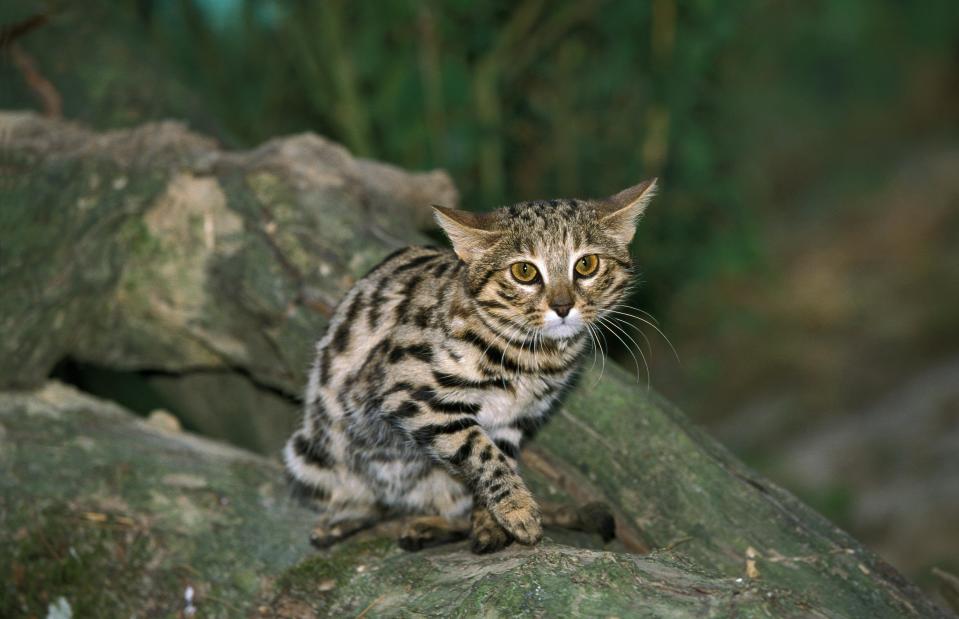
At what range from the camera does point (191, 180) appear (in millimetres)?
4242

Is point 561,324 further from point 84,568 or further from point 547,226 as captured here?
point 84,568

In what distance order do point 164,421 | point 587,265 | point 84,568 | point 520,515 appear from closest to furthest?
point 520,515 → point 587,265 → point 84,568 → point 164,421

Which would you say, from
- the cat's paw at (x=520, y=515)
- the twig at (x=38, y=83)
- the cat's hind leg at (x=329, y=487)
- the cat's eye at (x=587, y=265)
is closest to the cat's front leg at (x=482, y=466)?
the cat's paw at (x=520, y=515)

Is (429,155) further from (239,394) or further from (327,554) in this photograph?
(327,554)

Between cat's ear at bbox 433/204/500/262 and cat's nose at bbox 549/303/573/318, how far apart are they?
0.28 metres

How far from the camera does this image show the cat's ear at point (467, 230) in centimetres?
304

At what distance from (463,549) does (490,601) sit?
25.6 inches

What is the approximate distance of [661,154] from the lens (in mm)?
6695

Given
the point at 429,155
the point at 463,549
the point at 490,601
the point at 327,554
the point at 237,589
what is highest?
the point at 429,155

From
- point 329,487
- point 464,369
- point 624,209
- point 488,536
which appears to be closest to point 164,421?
point 329,487

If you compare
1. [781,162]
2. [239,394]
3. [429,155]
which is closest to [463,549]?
[239,394]

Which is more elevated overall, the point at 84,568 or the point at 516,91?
the point at 516,91

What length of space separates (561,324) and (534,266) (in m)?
0.20

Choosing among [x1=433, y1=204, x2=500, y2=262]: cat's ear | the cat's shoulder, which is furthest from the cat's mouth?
the cat's shoulder
